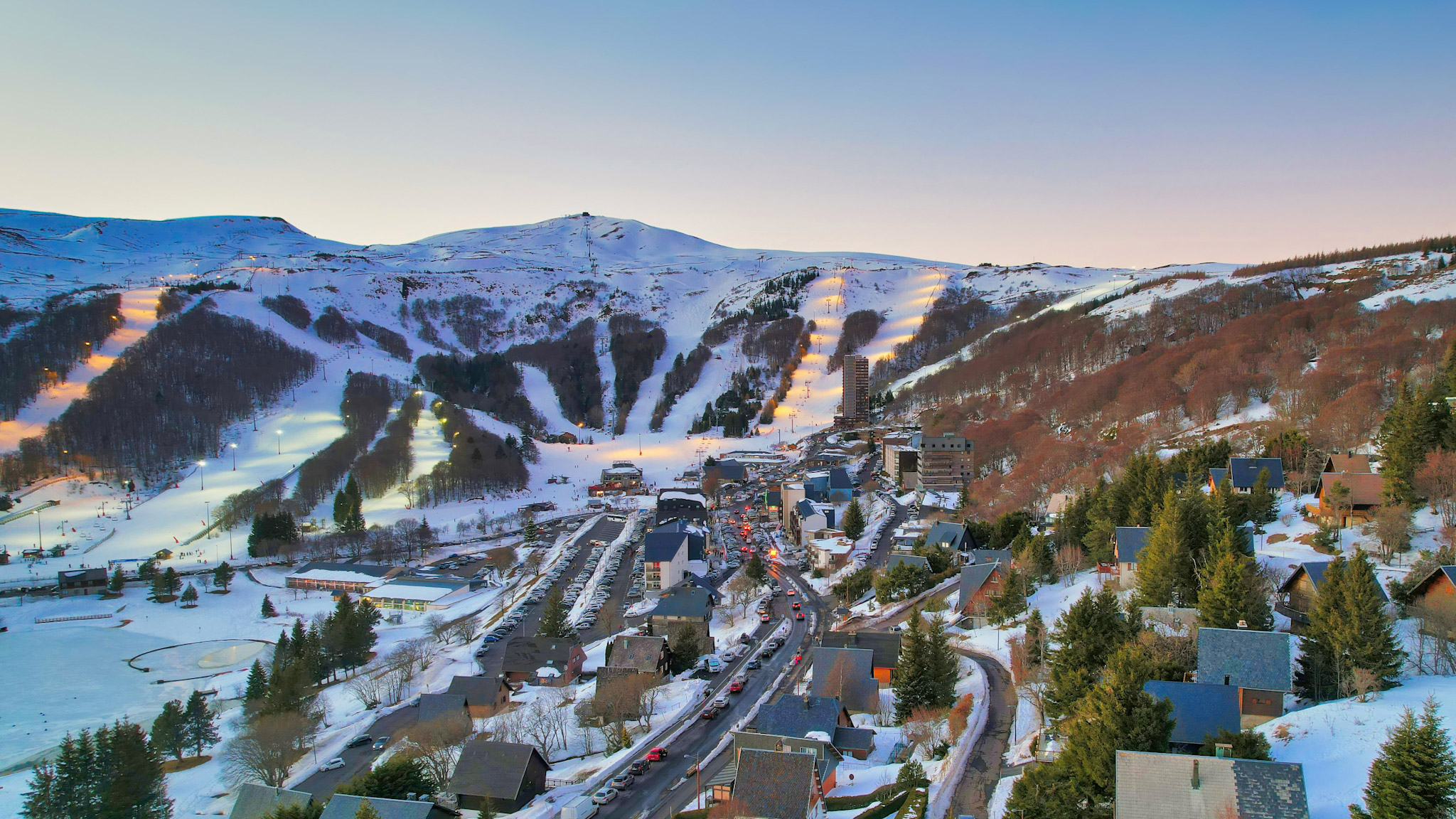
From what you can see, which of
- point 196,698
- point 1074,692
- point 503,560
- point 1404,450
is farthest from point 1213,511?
point 503,560

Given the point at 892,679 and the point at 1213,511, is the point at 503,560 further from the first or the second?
the point at 1213,511

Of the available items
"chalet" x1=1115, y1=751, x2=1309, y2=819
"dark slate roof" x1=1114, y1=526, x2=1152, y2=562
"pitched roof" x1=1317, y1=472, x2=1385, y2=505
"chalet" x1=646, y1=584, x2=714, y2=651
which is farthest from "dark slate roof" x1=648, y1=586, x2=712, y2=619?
"pitched roof" x1=1317, y1=472, x2=1385, y2=505

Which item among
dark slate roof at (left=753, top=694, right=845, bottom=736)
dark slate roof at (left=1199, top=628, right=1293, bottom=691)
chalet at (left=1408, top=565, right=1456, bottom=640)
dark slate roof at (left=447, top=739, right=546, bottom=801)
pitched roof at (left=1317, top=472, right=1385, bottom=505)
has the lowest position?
dark slate roof at (left=447, top=739, right=546, bottom=801)

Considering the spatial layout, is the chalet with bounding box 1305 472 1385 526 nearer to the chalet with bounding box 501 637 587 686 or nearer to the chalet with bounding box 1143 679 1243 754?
the chalet with bounding box 1143 679 1243 754

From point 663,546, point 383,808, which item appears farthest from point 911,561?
point 383,808

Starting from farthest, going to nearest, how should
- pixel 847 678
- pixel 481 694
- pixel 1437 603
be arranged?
pixel 481 694 → pixel 847 678 → pixel 1437 603

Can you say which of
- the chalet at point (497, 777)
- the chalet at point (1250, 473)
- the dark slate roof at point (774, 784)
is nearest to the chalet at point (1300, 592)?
the chalet at point (1250, 473)

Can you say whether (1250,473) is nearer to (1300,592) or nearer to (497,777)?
(1300,592)
